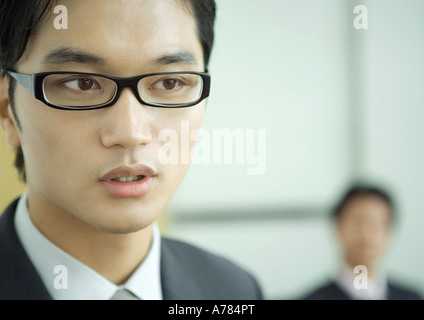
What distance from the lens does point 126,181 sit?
0.77 meters

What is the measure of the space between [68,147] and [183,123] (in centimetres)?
19

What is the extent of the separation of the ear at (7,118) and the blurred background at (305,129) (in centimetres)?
166

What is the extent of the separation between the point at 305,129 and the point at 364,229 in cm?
72

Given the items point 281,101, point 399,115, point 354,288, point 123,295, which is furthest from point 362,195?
point 123,295

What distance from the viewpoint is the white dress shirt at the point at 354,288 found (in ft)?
6.89

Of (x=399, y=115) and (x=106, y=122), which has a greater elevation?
(x=106, y=122)

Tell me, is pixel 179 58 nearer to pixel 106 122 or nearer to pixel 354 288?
pixel 106 122

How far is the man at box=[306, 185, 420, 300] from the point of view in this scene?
212 centimetres

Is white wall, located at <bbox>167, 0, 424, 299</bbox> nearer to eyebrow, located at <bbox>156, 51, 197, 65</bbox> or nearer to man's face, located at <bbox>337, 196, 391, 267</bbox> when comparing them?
man's face, located at <bbox>337, 196, 391, 267</bbox>

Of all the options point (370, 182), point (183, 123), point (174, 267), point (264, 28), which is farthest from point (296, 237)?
point (183, 123)

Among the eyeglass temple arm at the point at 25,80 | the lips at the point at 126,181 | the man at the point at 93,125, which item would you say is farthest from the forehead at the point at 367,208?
the eyeglass temple arm at the point at 25,80

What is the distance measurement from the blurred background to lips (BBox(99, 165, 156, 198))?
1.75 meters

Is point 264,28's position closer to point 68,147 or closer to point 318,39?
point 318,39

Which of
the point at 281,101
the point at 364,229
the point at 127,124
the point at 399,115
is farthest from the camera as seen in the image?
the point at 399,115
